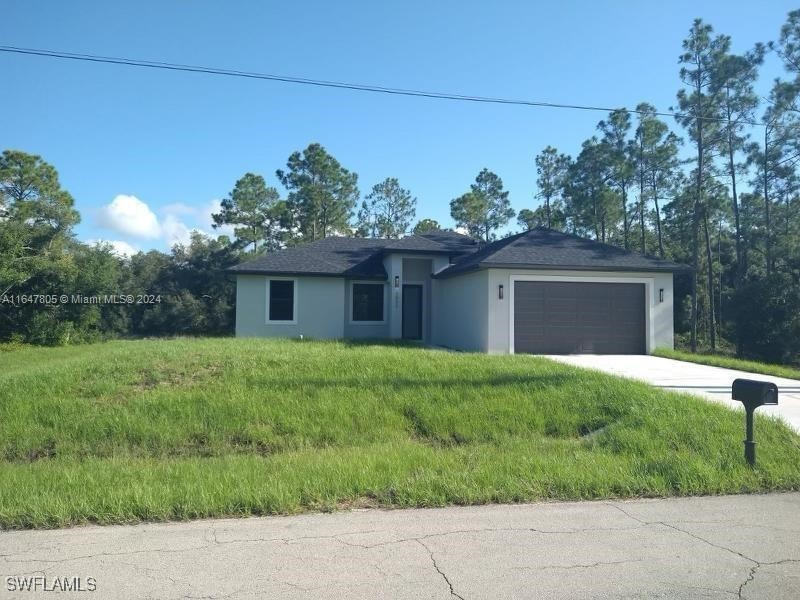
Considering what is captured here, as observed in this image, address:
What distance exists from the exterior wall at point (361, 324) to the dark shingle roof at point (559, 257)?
3.18 metres

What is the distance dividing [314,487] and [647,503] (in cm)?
316

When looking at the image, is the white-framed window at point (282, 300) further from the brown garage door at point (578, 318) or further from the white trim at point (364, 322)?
the brown garage door at point (578, 318)

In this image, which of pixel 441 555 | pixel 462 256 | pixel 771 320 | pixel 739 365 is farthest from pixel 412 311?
pixel 771 320

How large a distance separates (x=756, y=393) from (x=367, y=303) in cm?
1613

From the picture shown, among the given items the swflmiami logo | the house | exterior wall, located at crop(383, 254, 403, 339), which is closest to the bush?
the house

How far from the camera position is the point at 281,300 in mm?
20578

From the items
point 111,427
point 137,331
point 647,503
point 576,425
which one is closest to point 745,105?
point 576,425

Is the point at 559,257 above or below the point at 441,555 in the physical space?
above

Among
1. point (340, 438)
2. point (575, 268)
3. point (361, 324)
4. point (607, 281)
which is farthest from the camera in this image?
point (361, 324)

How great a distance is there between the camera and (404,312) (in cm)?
2144

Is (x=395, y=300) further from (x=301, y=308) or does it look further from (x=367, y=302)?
(x=301, y=308)

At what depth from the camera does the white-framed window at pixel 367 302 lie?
21.5 meters

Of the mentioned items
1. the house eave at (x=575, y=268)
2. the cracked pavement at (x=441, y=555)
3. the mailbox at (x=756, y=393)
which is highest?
the house eave at (x=575, y=268)

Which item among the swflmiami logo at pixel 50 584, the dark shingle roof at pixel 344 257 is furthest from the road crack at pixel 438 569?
the dark shingle roof at pixel 344 257
